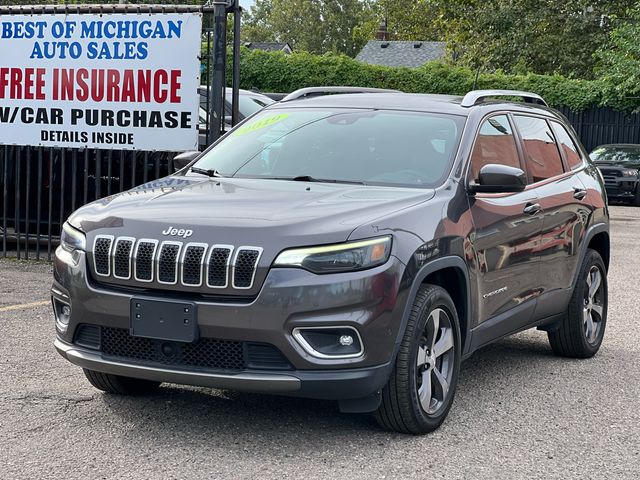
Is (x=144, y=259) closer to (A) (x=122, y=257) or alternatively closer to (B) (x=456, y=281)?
(A) (x=122, y=257)

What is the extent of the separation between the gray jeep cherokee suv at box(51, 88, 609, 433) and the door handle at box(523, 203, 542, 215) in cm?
2

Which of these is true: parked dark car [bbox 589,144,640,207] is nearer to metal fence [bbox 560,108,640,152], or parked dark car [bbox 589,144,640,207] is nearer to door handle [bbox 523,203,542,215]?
metal fence [bbox 560,108,640,152]

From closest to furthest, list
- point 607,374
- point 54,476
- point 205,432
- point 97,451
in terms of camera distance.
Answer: point 54,476 → point 97,451 → point 205,432 → point 607,374

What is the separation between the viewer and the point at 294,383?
4.73 meters

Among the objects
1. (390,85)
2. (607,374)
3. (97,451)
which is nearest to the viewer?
(97,451)

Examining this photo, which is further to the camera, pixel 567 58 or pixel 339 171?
pixel 567 58

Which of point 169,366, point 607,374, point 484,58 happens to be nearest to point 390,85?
point 484,58

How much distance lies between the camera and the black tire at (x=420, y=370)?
16.4ft

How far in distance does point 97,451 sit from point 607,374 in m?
3.51

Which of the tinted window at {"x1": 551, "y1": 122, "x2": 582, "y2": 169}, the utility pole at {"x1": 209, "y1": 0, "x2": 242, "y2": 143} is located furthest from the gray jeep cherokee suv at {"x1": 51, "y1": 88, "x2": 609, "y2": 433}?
the utility pole at {"x1": 209, "y1": 0, "x2": 242, "y2": 143}

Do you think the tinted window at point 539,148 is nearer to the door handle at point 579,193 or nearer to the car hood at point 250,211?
the door handle at point 579,193

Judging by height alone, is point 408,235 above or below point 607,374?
above

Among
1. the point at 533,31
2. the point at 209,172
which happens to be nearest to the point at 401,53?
the point at 533,31

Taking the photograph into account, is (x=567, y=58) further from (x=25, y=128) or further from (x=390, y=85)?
(x=25, y=128)
